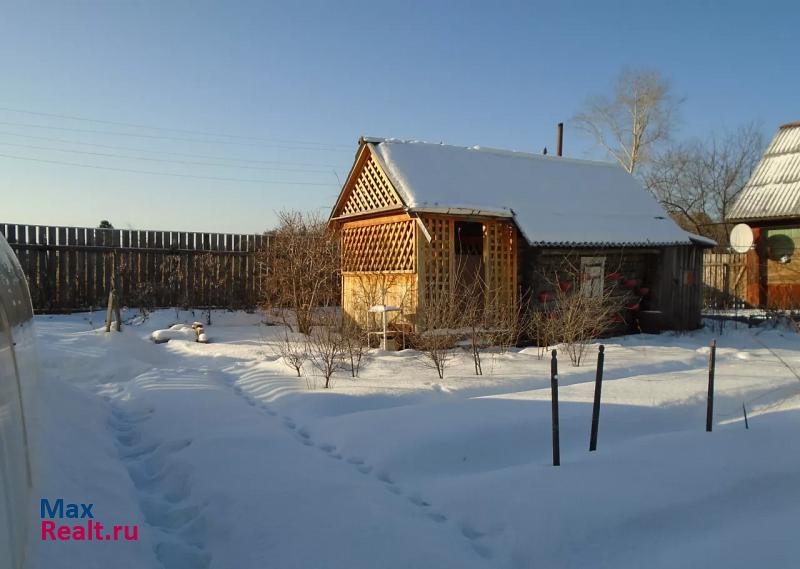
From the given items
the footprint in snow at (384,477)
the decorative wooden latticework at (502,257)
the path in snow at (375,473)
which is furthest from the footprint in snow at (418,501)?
the decorative wooden latticework at (502,257)

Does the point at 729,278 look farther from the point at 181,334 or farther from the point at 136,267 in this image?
the point at 136,267

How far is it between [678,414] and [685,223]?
93.8ft

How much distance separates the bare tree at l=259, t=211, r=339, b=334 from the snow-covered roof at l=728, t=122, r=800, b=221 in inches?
464

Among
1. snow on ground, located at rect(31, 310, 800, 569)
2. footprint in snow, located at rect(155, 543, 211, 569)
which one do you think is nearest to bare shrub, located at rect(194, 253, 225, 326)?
snow on ground, located at rect(31, 310, 800, 569)

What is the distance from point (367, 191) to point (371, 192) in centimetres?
16

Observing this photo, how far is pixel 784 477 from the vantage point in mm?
4266

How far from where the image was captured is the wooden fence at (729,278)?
18.6 metres

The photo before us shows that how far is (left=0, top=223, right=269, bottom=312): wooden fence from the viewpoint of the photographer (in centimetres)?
1444

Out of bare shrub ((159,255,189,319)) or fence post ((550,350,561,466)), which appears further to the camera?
bare shrub ((159,255,189,319))

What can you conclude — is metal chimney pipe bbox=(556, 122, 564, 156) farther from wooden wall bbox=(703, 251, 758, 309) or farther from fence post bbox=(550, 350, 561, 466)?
fence post bbox=(550, 350, 561, 466)

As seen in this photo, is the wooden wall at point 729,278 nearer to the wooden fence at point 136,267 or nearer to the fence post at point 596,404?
the wooden fence at point 136,267

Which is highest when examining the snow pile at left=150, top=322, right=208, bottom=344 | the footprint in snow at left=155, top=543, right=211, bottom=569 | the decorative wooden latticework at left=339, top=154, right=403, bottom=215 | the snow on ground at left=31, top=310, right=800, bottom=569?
the decorative wooden latticework at left=339, top=154, right=403, bottom=215

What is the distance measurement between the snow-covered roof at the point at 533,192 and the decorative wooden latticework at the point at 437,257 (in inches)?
14.4

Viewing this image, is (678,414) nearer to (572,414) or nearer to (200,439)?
(572,414)
